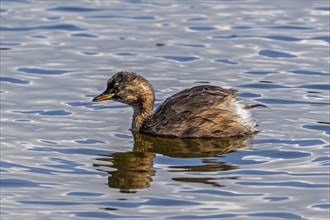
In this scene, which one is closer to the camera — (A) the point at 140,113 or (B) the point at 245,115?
(B) the point at 245,115

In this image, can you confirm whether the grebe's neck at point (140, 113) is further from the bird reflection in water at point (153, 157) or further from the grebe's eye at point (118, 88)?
the grebe's eye at point (118, 88)

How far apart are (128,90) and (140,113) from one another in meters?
0.29

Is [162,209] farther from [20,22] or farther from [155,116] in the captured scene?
[20,22]

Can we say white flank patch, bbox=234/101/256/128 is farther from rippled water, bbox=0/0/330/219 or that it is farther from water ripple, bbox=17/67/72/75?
water ripple, bbox=17/67/72/75

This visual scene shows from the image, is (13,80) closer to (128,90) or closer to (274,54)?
(128,90)

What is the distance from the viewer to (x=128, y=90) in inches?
537

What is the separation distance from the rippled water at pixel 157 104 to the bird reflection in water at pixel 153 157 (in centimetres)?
2

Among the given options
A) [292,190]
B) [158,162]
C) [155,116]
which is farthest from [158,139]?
[292,190]

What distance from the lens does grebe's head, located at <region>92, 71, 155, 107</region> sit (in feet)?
44.8

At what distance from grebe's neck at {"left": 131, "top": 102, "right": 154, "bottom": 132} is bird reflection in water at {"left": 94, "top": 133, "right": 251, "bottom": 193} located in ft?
0.43

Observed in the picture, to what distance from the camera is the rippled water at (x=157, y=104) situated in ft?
35.1

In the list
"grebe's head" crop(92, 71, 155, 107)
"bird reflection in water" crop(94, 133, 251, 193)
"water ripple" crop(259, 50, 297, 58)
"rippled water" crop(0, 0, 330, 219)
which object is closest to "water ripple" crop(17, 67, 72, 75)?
"rippled water" crop(0, 0, 330, 219)

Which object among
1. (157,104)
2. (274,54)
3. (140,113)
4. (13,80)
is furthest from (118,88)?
(274,54)

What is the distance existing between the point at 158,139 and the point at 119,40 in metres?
4.04
